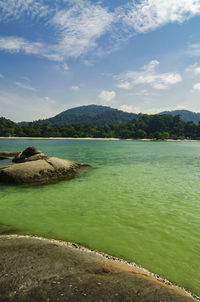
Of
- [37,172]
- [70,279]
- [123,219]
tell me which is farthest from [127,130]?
[70,279]

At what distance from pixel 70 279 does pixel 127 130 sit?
180 meters

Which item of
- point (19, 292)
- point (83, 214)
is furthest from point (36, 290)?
point (83, 214)

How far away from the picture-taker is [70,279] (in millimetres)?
3699

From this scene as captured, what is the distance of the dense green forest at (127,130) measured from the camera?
165500mm

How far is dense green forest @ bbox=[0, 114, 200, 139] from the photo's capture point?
166m

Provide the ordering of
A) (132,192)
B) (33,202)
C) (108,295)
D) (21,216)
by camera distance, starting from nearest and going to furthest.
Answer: (108,295) < (21,216) < (33,202) < (132,192)

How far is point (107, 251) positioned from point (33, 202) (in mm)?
5460

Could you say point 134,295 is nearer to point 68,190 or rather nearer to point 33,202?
point 33,202

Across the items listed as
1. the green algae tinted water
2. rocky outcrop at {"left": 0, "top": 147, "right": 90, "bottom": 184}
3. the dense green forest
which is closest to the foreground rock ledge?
the green algae tinted water

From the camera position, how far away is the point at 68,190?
38.2 ft

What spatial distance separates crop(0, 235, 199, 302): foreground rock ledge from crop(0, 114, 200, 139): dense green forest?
16638 centimetres

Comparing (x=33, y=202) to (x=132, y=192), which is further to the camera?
(x=132, y=192)

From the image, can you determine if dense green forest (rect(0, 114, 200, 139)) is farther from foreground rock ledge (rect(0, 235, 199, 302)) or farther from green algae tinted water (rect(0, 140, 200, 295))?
foreground rock ledge (rect(0, 235, 199, 302))

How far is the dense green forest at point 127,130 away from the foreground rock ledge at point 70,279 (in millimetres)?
166379
